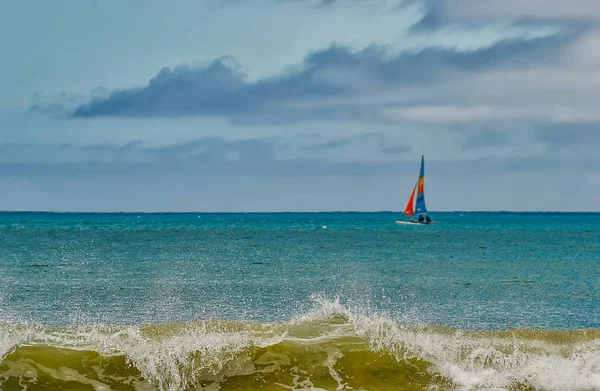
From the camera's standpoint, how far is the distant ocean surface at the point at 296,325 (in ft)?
47.5

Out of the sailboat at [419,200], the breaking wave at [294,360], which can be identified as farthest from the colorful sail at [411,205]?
the breaking wave at [294,360]

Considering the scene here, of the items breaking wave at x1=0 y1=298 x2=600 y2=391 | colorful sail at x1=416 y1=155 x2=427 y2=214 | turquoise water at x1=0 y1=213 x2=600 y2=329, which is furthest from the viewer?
colorful sail at x1=416 y1=155 x2=427 y2=214

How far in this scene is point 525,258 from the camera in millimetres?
50719

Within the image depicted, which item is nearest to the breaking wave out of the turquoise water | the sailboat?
the turquoise water

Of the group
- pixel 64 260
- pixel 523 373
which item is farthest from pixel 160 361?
pixel 64 260

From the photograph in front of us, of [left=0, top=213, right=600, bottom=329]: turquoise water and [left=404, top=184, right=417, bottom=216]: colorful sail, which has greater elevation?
[left=404, top=184, right=417, bottom=216]: colorful sail

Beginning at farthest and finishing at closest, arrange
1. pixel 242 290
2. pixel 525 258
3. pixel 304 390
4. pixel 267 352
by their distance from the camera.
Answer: pixel 525 258 → pixel 242 290 → pixel 267 352 → pixel 304 390

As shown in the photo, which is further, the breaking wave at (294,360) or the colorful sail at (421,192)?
the colorful sail at (421,192)

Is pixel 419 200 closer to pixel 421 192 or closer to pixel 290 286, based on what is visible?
pixel 421 192

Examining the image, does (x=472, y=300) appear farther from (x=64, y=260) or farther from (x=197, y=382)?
(x=64, y=260)

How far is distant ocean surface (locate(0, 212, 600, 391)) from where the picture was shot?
14492mm

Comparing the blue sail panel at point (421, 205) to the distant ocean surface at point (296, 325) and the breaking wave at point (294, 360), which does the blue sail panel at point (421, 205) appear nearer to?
the distant ocean surface at point (296, 325)

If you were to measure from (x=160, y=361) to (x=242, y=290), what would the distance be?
14.8 meters

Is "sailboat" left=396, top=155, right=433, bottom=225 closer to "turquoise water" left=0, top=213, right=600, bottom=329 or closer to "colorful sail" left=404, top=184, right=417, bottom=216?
"colorful sail" left=404, top=184, right=417, bottom=216
